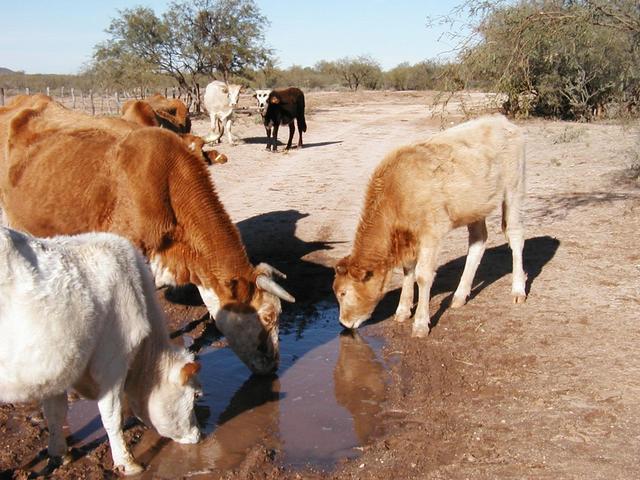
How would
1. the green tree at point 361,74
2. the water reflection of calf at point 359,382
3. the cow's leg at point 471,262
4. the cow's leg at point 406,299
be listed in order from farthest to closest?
the green tree at point 361,74 < the cow's leg at point 471,262 < the cow's leg at point 406,299 < the water reflection of calf at point 359,382

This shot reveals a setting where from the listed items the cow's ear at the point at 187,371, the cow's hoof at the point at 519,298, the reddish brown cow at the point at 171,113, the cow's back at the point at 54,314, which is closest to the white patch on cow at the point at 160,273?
the cow's ear at the point at 187,371

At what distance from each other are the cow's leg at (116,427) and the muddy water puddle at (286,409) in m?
0.15

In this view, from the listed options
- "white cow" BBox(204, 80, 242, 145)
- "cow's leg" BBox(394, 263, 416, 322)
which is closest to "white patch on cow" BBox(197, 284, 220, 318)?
"cow's leg" BBox(394, 263, 416, 322)

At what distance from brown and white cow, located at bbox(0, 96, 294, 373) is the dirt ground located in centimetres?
135

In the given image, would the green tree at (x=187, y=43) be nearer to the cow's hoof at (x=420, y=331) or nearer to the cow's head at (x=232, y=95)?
the cow's head at (x=232, y=95)

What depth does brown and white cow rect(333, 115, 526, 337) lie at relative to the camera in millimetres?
6953

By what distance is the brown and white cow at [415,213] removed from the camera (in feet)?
22.8

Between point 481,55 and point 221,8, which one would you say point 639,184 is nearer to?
point 481,55

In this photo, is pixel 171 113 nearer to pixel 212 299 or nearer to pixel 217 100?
pixel 217 100

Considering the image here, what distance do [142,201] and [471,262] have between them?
12.3 ft

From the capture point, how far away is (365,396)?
592cm

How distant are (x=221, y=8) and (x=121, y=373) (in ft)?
108

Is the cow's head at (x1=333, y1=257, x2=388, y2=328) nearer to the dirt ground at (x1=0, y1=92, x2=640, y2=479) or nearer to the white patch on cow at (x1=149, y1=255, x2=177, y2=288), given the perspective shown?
the dirt ground at (x1=0, y1=92, x2=640, y2=479)

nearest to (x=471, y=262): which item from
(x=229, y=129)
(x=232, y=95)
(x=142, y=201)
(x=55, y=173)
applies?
(x=142, y=201)
